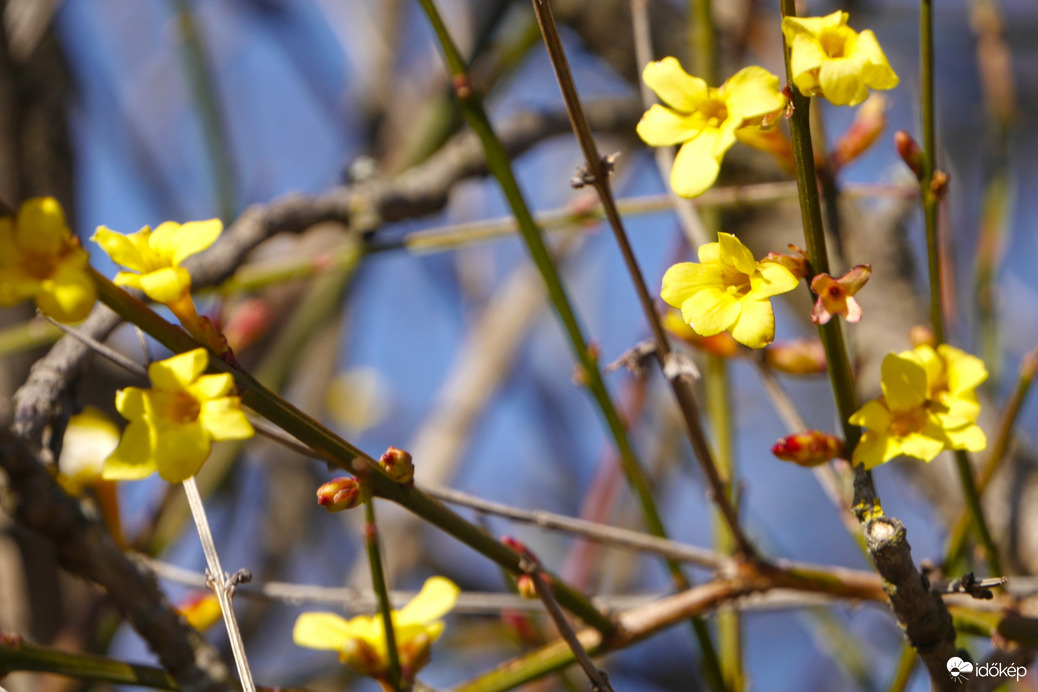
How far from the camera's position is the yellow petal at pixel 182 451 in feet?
1.39

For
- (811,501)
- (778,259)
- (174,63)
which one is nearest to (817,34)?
(778,259)

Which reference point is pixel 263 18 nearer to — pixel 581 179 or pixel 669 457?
pixel 669 457

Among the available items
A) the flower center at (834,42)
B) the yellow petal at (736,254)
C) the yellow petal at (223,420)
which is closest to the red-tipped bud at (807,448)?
the yellow petal at (736,254)

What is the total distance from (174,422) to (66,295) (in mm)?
91

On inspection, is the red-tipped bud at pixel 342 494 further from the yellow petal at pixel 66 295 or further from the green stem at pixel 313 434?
the yellow petal at pixel 66 295

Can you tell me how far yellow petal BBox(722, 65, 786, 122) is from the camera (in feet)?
1.55

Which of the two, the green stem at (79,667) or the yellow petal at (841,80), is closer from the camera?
the yellow petal at (841,80)

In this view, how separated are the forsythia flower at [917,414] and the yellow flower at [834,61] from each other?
0.18m

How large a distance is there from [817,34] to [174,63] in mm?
2850

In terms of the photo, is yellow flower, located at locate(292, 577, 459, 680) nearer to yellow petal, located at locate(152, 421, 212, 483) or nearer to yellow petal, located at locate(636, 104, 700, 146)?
yellow petal, located at locate(152, 421, 212, 483)

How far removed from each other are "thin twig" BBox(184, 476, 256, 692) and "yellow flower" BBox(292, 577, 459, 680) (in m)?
0.10

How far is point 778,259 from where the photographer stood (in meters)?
0.48

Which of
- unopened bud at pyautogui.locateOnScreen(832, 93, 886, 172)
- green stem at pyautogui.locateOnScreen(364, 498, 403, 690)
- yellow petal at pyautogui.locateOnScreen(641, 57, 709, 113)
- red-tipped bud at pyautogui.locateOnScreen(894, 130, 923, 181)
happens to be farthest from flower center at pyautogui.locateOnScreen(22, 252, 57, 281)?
unopened bud at pyautogui.locateOnScreen(832, 93, 886, 172)

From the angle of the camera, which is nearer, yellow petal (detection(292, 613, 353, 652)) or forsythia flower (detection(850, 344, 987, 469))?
forsythia flower (detection(850, 344, 987, 469))
